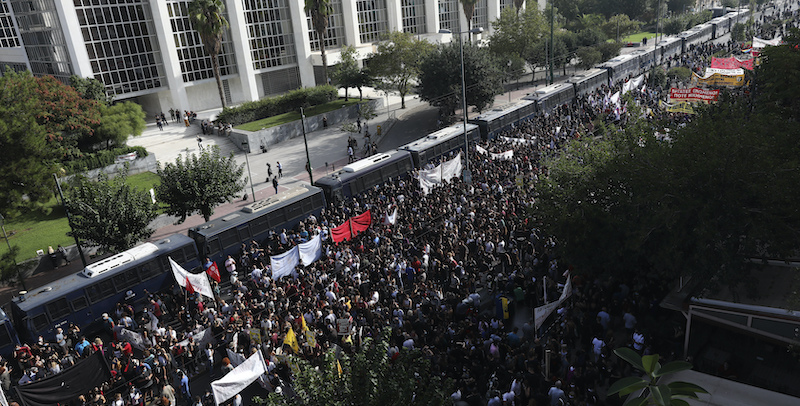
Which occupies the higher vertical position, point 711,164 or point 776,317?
point 711,164

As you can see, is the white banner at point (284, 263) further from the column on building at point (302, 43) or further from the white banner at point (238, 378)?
the column on building at point (302, 43)

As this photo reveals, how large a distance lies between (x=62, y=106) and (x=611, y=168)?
34.5 metres

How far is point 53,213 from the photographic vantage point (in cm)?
3278

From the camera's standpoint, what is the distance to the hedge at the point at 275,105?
48.6m

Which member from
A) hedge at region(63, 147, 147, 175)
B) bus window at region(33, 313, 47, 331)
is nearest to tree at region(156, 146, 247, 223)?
bus window at region(33, 313, 47, 331)

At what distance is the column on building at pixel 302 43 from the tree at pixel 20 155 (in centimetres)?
3604

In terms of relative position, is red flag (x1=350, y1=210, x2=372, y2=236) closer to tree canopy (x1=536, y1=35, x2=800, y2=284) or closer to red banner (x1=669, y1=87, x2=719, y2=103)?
tree canopy (x1=536, y1=35, x2=800, y2=284)

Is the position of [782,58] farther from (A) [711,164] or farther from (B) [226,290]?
(B) [226,290]

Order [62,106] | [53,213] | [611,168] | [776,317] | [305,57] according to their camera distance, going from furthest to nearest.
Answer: [305,57] < [62,106] < [53,213] < [611,168] < [776,317]

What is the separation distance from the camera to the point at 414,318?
16375 millimetres

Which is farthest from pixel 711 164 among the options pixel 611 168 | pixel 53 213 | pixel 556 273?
pixel 53 213

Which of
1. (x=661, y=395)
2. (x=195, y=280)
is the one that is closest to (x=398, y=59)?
(x=195, y=280)

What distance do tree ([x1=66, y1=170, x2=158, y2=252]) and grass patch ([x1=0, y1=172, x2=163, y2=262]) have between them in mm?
4495

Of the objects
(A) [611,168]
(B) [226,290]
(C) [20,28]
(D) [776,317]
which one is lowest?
(B) [226,290]
